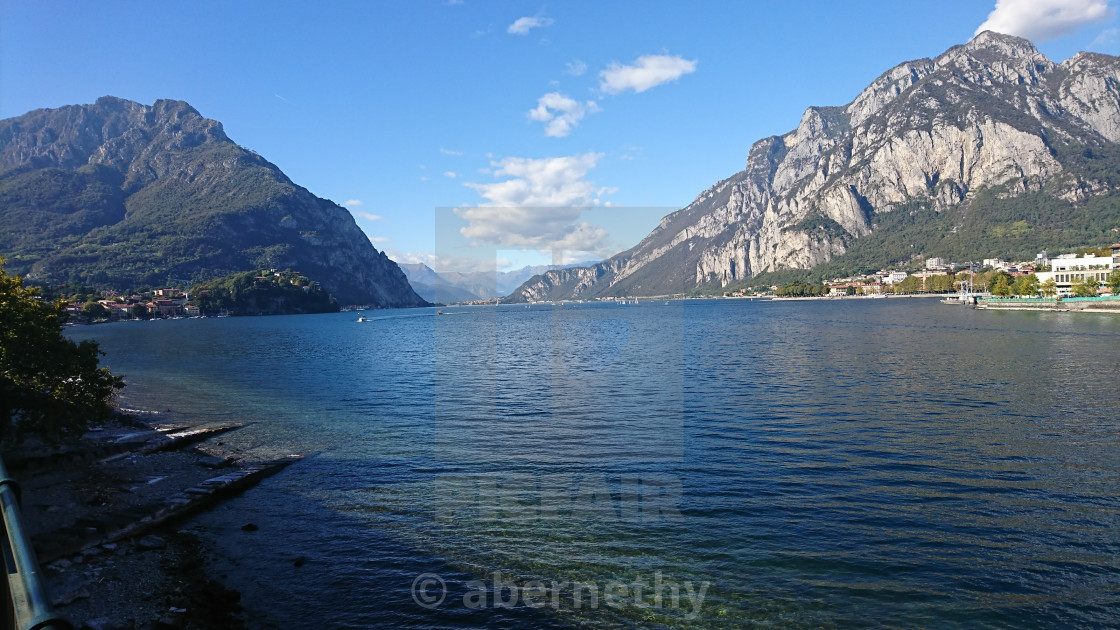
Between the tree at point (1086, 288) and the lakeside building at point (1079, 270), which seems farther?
the lakeside building at point (1079, 270)

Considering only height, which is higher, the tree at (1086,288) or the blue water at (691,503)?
the tree at (1086,288)

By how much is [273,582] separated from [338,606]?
7.97ft

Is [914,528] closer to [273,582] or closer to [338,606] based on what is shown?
[338,606]

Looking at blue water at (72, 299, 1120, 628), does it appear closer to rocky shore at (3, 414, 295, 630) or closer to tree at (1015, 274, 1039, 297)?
rocky shore at (3, 414, 295, 630)

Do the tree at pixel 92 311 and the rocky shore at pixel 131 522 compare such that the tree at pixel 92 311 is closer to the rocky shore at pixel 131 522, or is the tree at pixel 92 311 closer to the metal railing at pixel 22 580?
the rocky shore at pixel 131 522

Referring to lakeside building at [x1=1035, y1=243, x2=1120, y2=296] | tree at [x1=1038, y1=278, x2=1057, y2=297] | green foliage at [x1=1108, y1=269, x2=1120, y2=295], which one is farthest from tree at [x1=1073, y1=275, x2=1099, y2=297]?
tree at [x1=1038, y1=278, x2=1057, y2=297]

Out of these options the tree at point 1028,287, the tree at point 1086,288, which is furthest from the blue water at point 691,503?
the tree at point 1028,287

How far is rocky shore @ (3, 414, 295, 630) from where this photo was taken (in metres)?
12.7

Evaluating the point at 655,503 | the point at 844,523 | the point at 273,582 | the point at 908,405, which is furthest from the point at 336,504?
the point at 908,405

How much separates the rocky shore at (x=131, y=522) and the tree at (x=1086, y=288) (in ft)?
511

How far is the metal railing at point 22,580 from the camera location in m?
1.95

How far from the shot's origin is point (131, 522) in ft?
56.6

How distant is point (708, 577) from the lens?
44.8 ft

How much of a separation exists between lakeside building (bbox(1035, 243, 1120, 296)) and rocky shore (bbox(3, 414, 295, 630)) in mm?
168892
